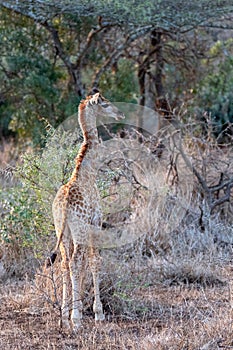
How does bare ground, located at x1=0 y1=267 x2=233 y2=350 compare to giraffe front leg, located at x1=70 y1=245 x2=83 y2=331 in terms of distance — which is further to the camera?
giraffe front leg, located at x1=70 y1=245 x2=83 y2=331

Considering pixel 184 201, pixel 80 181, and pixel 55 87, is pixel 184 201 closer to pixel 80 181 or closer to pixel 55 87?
pixel 80 181

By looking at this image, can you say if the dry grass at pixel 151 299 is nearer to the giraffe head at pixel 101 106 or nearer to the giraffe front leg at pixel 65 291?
the giraffe front leg at pixel 65 291

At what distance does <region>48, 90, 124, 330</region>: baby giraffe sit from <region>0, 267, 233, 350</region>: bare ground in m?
0.18

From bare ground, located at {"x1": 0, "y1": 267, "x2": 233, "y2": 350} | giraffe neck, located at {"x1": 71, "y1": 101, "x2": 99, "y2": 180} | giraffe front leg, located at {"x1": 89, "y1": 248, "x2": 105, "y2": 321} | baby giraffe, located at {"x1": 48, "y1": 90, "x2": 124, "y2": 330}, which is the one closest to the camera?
bare ground, located at {"x1": 0, "y1": 267, "x2": 233, "y2": 350}

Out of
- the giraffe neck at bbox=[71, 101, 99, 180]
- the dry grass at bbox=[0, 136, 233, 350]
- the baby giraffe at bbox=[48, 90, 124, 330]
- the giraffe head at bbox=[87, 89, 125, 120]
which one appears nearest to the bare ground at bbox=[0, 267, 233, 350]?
the dry grass at bbox=[0, 136, 233, 350]

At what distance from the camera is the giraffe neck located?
5.00 metres

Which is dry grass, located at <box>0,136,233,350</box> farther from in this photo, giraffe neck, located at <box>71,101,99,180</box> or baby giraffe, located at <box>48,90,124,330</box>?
giraffe neck, located at <box>71,101,99,180</box>

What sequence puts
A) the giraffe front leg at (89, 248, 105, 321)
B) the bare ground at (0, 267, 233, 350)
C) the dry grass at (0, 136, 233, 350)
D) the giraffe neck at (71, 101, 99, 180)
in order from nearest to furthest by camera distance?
1. the bare ground at (0, 267, 233, 350)
2. the dry grass at (0, 136, 233, 350)
3. the giraffe neck at (71, 101, 99, 180)
4. the giraffe front leg at (89, 248, 105, 321)

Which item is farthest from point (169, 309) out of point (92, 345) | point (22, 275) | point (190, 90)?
point (190, 90)

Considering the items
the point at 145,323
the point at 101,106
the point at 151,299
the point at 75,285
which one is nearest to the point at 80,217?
the point at 75,285

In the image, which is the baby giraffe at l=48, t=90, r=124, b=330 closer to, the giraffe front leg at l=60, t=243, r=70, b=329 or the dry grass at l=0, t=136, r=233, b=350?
the giraffe front leg at l=60, t=243, r=70, b=329

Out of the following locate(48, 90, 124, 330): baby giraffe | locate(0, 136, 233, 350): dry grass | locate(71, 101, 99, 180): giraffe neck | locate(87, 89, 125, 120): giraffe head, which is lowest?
locate(0, 136, 233, 350): dry grass

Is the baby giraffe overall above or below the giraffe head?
below

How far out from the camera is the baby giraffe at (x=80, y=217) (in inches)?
192
